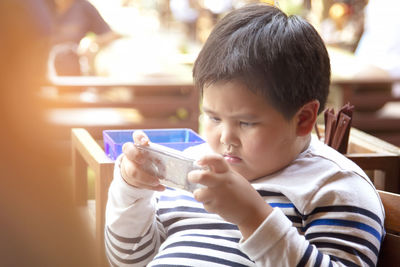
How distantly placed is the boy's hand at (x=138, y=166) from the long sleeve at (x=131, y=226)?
4 cm

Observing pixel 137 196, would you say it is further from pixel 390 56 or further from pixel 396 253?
pixel 390 56

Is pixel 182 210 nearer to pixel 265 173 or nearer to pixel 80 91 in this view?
pixel 265 173

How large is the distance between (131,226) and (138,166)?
13 centimetres

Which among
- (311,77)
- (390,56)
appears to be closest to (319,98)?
(311,77)

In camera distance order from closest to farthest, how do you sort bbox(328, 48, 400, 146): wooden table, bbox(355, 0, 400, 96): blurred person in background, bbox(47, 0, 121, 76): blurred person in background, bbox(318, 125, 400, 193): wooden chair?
bbox(318, 125, 400, 193): wooden chair, bbox(355, 0, 400, 96): blurred person in background, bbox(328, 48, 400, 146): wooden table, bbox(47, 0, 121, 76): blurred person in background

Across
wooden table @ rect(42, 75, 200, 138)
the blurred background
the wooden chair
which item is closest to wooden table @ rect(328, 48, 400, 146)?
the blurred background

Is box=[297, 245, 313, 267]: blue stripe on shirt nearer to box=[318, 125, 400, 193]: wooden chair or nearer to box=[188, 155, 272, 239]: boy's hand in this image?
box=[188, 155, 272, 239]: boy's hand

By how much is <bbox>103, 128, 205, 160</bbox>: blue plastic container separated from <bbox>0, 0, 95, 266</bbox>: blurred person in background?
158 mm

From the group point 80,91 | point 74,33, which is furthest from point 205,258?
point 74,33

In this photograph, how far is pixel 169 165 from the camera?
789 mm

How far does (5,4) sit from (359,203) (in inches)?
48.2

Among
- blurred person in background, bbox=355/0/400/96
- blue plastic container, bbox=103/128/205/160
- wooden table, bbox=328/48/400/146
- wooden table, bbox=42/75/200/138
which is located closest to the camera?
blue plastic container, bbox=103/128/205/160

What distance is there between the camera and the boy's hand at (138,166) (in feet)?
2.68

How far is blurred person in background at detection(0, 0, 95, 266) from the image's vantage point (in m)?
1.36
